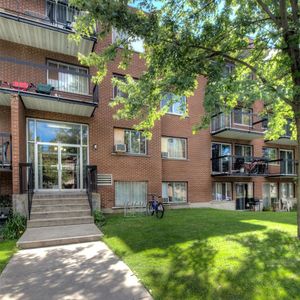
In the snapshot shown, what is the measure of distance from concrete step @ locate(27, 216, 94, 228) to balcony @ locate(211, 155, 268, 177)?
369 inches

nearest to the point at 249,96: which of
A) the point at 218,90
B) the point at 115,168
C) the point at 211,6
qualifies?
the point at 218,90

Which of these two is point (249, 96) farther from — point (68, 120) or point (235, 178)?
point (235, 178)

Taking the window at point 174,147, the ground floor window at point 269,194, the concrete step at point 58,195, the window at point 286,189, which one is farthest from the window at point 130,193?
the window at point 286,189

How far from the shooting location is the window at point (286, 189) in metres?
19.4

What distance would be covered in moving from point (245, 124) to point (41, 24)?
13725 mm

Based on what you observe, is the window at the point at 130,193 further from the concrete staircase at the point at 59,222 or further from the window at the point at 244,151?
the window at the point at 244,151

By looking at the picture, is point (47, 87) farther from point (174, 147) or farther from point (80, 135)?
point (174, 147)

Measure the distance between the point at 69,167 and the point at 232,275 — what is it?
9.07m

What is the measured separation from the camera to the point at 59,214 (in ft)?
29.9

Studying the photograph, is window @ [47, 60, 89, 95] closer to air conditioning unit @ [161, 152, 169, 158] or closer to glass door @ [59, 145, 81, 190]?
glass door @ [59, 145, 81, 190]

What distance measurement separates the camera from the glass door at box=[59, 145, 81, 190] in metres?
11.6

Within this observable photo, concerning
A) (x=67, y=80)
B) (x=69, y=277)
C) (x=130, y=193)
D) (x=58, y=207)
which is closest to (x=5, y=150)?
(x=58, y=207)

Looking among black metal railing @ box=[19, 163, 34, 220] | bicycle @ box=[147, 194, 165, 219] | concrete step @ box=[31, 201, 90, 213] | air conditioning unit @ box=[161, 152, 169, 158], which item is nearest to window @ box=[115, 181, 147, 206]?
bicycle @ box=[147, 194, 165, 219]

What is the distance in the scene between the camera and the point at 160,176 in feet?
45.2
